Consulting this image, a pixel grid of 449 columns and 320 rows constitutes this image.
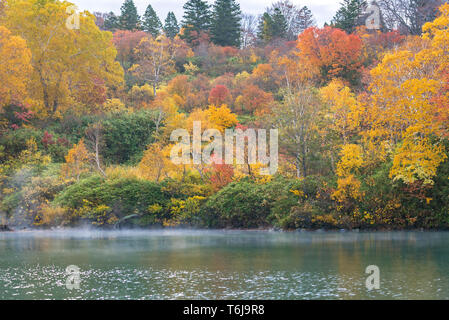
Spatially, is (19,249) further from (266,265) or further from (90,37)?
(90,37)

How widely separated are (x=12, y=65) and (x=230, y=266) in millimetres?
26118

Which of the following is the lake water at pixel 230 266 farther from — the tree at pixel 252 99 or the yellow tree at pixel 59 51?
the tree at pixel 252 99

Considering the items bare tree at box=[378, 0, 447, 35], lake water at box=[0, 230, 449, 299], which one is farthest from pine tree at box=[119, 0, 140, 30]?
lake water at box=[0, 230, 449, 299]

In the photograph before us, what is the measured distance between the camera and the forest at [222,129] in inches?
1014

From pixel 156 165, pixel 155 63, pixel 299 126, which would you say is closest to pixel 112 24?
pixel 155 63

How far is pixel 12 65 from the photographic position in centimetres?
3562

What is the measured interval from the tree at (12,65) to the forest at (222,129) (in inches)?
3.5

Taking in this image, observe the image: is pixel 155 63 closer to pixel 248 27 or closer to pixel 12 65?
pixel 12 65

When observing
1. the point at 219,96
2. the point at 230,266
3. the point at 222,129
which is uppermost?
the point at 219,96

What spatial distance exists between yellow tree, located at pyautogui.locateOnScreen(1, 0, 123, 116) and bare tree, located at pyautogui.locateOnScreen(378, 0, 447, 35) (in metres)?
31.1

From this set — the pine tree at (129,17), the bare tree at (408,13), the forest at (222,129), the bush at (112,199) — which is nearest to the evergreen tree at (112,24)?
the pine tree at (129,17)

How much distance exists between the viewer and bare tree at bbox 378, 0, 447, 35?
175 feet

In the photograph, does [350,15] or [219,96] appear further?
[350,15]

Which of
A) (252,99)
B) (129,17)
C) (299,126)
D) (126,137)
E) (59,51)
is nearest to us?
(299,126)
